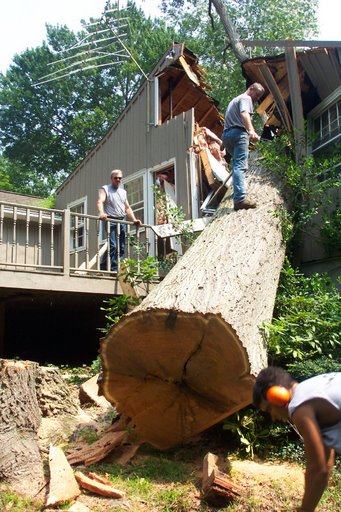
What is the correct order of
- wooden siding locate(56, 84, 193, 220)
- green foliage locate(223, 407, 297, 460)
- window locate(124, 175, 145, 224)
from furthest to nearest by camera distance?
window locate(124, 175, 145, 224) < wooden siding locate(56, 84, 193, 220) < green foliage locate(223, 407, 297, 460)

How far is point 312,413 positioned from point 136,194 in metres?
10.8

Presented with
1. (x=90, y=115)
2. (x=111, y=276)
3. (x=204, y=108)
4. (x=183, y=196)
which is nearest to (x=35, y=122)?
(x=90, y=115)

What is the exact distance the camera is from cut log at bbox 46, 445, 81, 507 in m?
3.79

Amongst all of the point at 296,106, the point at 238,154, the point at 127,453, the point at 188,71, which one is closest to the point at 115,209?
the point at 238,154

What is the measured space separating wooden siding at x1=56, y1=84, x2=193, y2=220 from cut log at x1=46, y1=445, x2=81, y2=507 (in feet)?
24.6

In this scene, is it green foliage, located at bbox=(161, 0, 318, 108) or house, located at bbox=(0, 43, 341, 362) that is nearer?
house, located at bbox=(0, 43, 341, 362)

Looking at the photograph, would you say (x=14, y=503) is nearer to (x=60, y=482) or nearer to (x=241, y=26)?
(x=60, y=482)

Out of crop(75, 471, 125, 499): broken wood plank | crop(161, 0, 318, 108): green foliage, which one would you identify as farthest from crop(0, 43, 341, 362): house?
crop(161, 0, 318, 108): green foliage

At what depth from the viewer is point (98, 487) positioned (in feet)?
13.1

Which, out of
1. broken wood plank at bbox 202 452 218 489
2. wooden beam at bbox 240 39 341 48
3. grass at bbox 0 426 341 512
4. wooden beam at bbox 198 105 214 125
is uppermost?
wooden beam at bbox 198 105 214 125

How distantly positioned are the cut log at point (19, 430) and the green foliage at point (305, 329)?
7.38 feet

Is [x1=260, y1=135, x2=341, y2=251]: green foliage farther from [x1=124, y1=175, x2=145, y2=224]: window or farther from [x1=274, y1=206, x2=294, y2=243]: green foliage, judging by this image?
[x1=124, y1=175, x2=145, y2=224]: window

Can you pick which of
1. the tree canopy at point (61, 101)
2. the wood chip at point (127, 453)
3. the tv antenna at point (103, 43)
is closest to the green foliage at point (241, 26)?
the tree canopy at point (61, 101)

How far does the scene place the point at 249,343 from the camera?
15.7 ft
